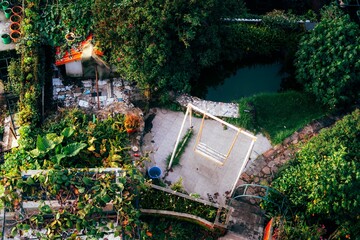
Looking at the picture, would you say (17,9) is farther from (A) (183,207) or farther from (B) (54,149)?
(A) (183,207)

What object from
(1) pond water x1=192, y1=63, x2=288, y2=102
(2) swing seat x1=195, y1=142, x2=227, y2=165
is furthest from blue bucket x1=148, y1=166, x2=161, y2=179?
(1) pond water x1=192, y1=63, x2=288, y2=102

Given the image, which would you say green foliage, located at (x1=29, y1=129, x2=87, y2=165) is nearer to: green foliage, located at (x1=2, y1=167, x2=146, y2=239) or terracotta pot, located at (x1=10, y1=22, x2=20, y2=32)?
green foliage, located at (x1=2, y1=167, x2=146, y2=239)

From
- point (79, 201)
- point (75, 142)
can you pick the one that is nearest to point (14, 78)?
point (75, 142)

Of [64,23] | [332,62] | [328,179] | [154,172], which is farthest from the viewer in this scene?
[64,23]

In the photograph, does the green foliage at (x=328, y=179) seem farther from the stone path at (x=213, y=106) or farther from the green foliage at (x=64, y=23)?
the green foliage at (x=64, y=23)

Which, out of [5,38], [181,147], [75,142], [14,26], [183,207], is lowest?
[183,207]

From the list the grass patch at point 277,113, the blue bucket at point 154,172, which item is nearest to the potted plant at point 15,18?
the blue bucket at point 154,172
